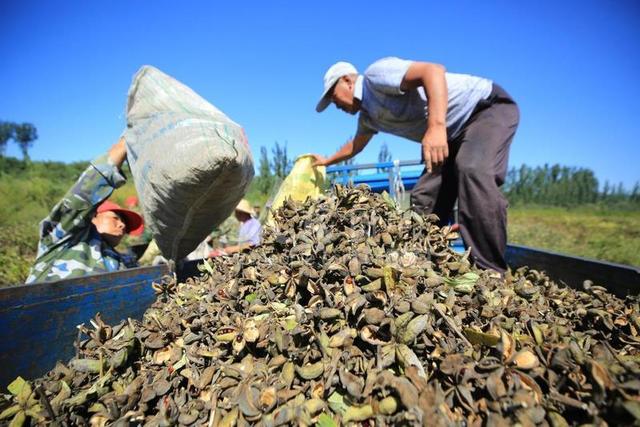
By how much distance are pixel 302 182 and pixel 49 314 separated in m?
1.49

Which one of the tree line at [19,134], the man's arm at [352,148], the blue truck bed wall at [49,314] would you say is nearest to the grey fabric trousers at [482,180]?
the man's arm at [352,148]

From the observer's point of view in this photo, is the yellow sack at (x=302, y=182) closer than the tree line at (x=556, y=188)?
Yes

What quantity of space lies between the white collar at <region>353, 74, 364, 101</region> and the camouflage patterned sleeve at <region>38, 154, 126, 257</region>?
61.0 inches

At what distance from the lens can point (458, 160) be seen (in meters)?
1.95

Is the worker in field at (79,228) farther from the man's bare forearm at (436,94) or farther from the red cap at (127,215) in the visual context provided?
the man's bare forearm at (436,94)

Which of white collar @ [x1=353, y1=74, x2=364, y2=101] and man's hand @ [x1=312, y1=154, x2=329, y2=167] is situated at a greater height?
white collar @ [x1=353, y1=74, x2=364, y2=101]

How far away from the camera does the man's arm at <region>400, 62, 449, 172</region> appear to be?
1882 mm

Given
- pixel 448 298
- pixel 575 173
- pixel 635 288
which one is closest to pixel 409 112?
pixel 635 288

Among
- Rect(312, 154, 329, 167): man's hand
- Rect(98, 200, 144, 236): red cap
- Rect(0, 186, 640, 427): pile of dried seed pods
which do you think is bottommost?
Rect(98, 200, 144, 236): red cap

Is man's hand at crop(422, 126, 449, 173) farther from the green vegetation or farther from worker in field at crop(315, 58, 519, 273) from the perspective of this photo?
the green vegetation

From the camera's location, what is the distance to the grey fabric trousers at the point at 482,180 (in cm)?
182

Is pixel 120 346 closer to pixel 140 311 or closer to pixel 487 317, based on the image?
pixel 140 311

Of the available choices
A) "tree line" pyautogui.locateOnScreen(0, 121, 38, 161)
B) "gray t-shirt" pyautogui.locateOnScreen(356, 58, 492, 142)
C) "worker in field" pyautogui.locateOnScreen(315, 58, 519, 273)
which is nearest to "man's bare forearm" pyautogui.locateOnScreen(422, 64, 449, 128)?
"worker in field" pyautogui.locateOnScreen(315, 58, 519, 273)

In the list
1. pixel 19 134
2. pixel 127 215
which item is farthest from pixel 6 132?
pixel 127 215
